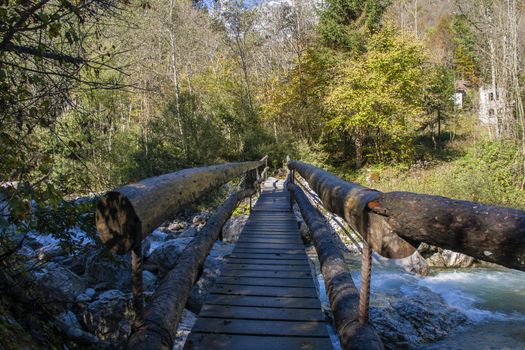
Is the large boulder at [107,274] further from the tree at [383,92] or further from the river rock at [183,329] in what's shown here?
the tree at [383,92]

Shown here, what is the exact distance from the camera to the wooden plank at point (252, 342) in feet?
8.66

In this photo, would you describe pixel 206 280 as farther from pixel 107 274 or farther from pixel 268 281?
pixel 268 281

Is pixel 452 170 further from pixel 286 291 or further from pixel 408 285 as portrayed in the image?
pixel 286 291

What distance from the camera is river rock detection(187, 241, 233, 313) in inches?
240

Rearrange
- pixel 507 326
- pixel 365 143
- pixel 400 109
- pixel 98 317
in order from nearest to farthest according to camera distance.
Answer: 1. pixel 98 317
2. pixel 507 326
3. pixel 400 109
4. pixel 365 143

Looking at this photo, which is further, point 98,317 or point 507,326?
point 507,326

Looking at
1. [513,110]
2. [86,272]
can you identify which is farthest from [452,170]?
[86,272]

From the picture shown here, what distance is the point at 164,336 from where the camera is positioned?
6.11 feet

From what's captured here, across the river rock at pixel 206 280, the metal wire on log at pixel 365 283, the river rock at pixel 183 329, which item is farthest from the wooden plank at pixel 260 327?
the river rock at pixel 206 280

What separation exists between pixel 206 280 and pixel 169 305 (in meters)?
4.56

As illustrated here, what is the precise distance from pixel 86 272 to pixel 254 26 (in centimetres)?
Result: 2679

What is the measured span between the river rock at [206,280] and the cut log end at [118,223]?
419 cm

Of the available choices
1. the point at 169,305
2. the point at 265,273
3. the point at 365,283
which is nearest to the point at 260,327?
the point at 169,305

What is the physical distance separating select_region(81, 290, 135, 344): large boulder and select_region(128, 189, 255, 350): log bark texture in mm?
2647
